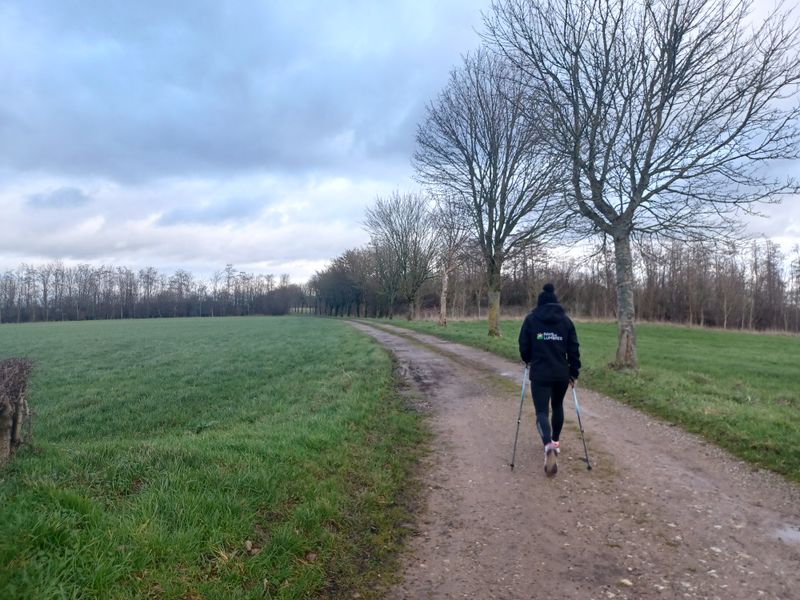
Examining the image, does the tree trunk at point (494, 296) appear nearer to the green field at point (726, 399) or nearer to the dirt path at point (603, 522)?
the green field at point (726, 399)

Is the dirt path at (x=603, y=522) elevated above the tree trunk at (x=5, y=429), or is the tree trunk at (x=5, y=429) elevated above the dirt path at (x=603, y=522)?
the tree trunk at (x=5, y=429)

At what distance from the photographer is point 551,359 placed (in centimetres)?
604

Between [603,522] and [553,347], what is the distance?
2.16 m

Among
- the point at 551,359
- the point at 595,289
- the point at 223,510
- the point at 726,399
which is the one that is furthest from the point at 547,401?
the point at 595,289

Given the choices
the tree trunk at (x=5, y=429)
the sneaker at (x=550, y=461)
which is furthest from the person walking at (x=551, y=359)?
the tree trunk at (x=5, y=429)

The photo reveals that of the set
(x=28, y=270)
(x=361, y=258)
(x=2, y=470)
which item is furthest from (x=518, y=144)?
(x=28, y=270)

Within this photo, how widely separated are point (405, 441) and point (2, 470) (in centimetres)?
481

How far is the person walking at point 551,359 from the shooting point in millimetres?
6023

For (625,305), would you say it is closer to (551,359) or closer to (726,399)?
(726,399)

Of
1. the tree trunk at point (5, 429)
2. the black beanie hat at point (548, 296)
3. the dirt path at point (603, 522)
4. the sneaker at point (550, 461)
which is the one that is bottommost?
the dirt path at point (603, 522)

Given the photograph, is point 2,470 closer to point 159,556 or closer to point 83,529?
point 83,529

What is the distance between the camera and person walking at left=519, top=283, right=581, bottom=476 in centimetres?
602

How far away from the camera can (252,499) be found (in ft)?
14.6

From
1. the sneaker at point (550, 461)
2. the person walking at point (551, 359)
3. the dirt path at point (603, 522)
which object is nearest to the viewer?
the dirt path at point (603, 522)
